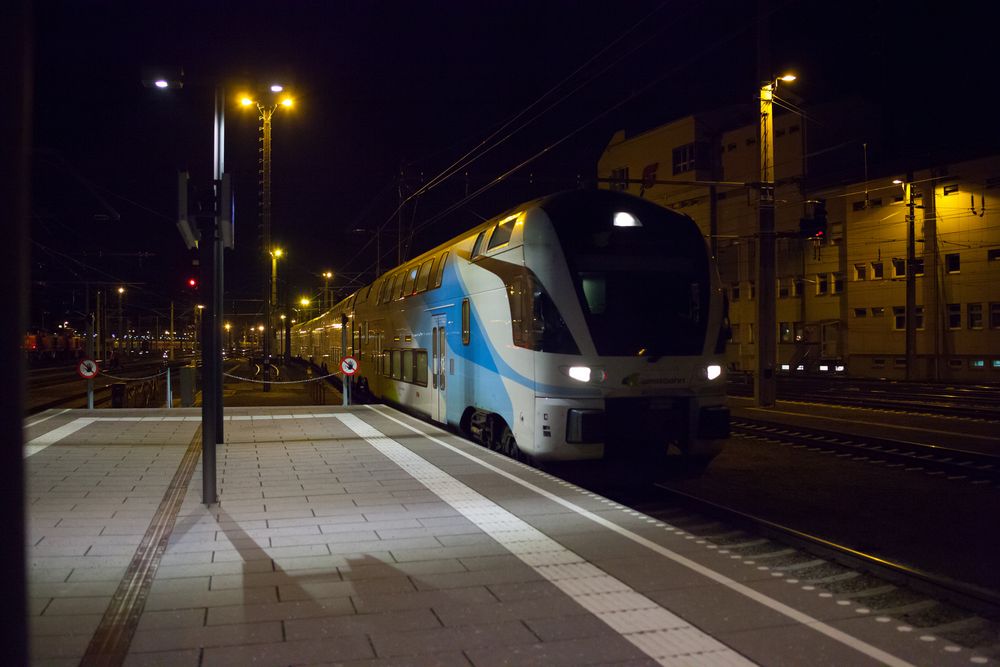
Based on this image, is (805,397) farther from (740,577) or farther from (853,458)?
(740,577)

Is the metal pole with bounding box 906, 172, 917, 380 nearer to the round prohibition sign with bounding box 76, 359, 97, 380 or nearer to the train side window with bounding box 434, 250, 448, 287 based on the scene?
the train side window with bounding box 434, 250, 448, 287

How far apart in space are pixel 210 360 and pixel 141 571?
2893 millimetres

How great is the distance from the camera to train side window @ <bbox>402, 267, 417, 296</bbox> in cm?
1678

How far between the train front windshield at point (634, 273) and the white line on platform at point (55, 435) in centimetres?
745

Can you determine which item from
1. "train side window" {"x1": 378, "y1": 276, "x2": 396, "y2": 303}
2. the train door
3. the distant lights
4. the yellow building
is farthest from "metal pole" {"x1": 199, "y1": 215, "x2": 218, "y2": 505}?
the yellow building

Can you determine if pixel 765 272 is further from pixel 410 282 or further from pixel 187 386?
pixel 187 386

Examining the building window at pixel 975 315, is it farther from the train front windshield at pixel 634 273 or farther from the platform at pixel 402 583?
the platform at pixel 402 583

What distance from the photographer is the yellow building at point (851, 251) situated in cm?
3672

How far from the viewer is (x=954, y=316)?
38.2 metres

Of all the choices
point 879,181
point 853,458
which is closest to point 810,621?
point 853,458

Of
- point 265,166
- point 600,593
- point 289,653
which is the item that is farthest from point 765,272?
point 289,653

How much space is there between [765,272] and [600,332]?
41.5 feet

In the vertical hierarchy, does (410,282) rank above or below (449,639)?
above

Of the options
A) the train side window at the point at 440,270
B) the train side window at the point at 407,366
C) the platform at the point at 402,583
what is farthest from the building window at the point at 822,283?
the platform at the point at 402,583
